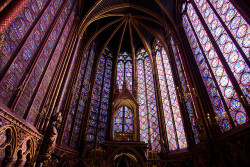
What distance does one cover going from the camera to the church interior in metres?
6.17

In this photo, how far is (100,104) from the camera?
586 inches

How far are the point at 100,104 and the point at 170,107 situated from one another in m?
6.53

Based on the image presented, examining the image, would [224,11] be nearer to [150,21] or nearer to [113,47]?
[150,21]

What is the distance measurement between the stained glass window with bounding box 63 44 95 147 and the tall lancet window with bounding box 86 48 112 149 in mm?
992

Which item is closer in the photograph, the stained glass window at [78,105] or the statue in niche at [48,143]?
the statue in niche at [48,143]

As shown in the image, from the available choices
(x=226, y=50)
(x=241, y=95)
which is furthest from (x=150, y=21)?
(x=241, y=95)

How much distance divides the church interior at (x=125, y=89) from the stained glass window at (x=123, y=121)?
9 centimetres

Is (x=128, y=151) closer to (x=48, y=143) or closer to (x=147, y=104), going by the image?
(x=48, y=143)

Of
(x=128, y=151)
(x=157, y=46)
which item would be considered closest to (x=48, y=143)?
(x=128, y=151)

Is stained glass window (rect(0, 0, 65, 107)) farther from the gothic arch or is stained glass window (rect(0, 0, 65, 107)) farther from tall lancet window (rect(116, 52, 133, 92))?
tall lancet window (rect(116, 52, 133, 92))

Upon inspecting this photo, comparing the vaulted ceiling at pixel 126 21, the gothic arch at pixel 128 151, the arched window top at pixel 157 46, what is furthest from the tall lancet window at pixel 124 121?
the arched window top at pixel 157 46

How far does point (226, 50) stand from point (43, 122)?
9824mm

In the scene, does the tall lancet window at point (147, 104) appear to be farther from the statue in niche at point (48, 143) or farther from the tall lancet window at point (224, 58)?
the statue in niche at point (48, 143)

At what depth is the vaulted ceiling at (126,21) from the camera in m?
13.8
